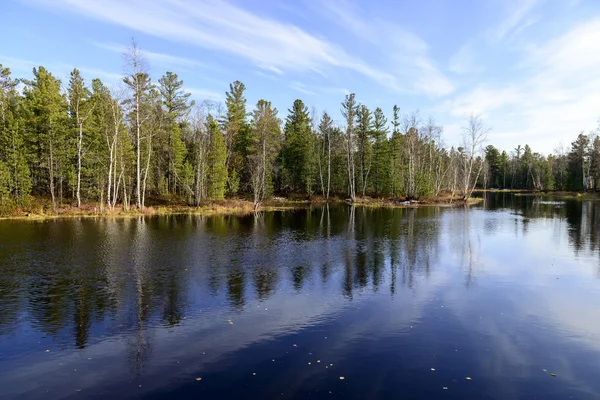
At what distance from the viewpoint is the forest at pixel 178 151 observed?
4172 centimetres

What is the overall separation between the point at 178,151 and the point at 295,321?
1871 inches

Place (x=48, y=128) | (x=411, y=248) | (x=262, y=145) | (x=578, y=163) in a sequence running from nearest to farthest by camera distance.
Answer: (x=411, y=248) → (x=48, y=128) → (x=262, y=145) → (x=578, y=163)

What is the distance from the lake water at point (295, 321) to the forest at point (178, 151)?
21938 mm

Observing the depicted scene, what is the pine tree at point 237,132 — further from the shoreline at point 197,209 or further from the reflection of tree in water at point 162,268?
the reflection of tree in water at point 162,268

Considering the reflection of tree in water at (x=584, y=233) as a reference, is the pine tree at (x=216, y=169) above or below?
above

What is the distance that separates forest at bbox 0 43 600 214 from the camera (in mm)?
41719

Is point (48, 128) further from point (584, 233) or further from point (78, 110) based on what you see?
point (584, 233)

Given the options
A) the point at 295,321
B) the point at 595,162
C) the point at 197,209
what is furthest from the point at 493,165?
the point at 295,321

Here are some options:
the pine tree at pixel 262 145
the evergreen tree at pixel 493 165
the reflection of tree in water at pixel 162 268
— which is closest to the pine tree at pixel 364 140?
the pine tree at pixel 262 145

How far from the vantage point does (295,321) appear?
39.0 feet

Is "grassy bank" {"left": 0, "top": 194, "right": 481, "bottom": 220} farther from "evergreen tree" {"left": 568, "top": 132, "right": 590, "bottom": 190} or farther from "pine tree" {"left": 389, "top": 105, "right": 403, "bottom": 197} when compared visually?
"evergreen tree" {"left": 568, "top": 132, "right": 590, "bottom": 190}

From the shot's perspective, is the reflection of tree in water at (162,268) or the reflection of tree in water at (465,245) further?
the reflection of tree in water at (465,245)

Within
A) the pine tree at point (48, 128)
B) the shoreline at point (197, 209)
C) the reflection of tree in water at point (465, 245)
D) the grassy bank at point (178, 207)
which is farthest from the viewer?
the pine tree at point (48, 128)

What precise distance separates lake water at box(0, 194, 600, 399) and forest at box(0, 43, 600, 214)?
2194 cm
